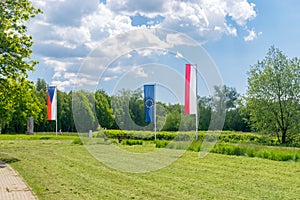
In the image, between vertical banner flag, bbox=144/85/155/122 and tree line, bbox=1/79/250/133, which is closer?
tree line, bbox=1/79/250/133

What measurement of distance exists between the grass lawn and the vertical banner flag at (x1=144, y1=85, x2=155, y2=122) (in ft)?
33.0

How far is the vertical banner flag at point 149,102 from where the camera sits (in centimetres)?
2516

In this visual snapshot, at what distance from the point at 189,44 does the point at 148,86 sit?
1098cm

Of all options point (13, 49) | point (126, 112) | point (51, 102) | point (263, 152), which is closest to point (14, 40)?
point (13, 49)

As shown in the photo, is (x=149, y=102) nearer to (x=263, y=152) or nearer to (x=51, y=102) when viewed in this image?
(x=263, y=152)

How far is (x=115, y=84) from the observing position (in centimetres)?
1456

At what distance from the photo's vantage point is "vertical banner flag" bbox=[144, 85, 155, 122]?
25.2 meters

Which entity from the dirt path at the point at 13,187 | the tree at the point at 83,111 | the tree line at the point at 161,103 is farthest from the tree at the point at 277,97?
the dirt path at the point at 13,187

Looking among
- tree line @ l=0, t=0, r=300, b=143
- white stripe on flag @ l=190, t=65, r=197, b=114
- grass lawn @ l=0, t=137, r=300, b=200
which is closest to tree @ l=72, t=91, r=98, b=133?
tree line @ l=0, t=0, r=300, b=143

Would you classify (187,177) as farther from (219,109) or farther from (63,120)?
(63,120)

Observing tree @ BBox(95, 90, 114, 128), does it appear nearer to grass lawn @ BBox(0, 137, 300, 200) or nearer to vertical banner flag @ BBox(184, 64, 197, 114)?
grass lawn @ BBox(0, 137, 300, 200)

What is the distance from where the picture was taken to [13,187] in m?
9.82

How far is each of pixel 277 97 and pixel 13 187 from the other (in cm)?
2369

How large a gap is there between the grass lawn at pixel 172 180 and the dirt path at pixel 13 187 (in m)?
0.22
